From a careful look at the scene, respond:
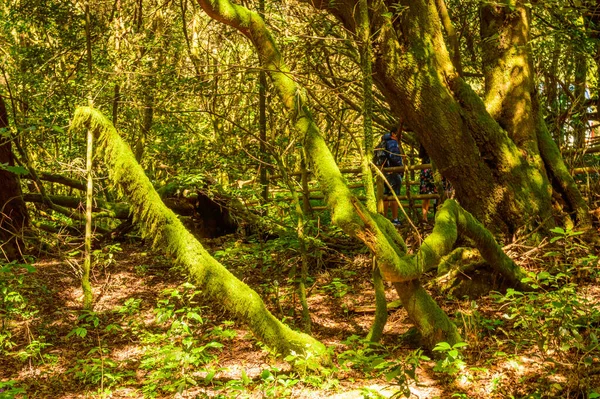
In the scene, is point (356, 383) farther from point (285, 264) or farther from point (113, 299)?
point (113, 299)

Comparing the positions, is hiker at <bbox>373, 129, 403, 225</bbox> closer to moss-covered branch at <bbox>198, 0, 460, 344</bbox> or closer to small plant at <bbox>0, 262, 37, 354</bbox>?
moss-covered branch at <bbox>198, 0, 460, 344</bbox>

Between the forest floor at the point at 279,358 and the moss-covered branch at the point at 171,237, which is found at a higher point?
the moss-covered branch at the point at 171,237

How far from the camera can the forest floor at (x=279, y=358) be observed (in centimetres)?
440

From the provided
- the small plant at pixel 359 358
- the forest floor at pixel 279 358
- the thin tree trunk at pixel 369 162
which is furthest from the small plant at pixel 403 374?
the thin tree trunk at pixel 369 162

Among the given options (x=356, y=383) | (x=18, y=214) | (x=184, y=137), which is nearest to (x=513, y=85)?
(x=356, y=383)

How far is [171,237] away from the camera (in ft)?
15.4

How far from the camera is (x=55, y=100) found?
32.9 ft

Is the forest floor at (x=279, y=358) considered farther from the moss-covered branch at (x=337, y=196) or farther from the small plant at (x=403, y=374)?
the moss-covered branch at (x=337, y=196)

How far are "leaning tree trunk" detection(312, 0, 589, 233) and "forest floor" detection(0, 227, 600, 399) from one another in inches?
30.0

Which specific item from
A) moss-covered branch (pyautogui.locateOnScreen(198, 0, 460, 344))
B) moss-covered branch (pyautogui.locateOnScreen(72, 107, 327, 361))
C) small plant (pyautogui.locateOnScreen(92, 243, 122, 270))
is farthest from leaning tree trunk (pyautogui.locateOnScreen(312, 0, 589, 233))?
small plant (pyautogui.locateOnScreen(92, 243, 122, 270))

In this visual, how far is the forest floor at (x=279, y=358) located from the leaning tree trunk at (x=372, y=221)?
0.37 meters

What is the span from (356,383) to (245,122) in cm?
877

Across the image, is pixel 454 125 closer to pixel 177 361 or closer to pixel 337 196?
pixel 337 196

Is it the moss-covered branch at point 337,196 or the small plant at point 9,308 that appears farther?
the small plant at point 9,308
